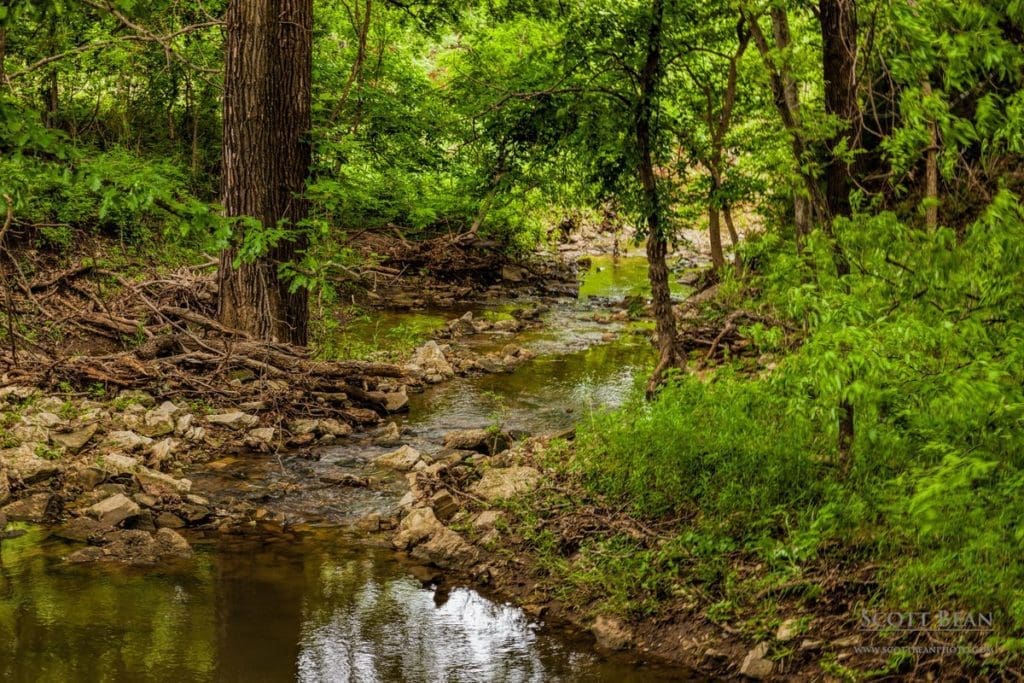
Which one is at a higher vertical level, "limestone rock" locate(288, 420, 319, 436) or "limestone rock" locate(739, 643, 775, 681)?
"limestone rock" locate(288, 420, 319, 436)

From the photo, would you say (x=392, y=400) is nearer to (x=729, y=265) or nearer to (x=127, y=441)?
(x=127, y=441)

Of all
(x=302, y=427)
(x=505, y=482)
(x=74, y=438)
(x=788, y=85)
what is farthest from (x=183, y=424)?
(x=788, y=85)

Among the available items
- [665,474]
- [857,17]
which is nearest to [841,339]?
[665,474]

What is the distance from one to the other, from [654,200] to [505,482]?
354 centimetres

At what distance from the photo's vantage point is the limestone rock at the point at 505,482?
7351 millimetres

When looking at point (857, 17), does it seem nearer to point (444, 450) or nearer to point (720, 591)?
point (720, 591)

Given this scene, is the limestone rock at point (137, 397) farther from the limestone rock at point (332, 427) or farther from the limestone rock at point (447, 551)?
the limestone rock at point (447, 551)

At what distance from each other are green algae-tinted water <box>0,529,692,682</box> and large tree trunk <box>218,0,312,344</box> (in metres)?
4.04

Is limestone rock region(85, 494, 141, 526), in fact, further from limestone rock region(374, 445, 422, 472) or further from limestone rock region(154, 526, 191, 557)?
limestone rock region(374, 445, 422, 472)

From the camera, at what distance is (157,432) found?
865 cm

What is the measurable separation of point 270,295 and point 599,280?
41.2ft

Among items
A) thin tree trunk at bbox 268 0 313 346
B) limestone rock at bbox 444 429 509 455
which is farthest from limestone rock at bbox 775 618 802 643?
thin tree trunk at bbox 268 0 313 346

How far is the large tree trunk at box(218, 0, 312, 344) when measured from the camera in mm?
9648

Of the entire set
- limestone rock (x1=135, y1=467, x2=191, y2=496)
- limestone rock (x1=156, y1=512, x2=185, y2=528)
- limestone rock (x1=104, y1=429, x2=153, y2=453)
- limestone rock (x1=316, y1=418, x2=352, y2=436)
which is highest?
limestone rock (x1=104, y1=429, x2=153, y2=453)
